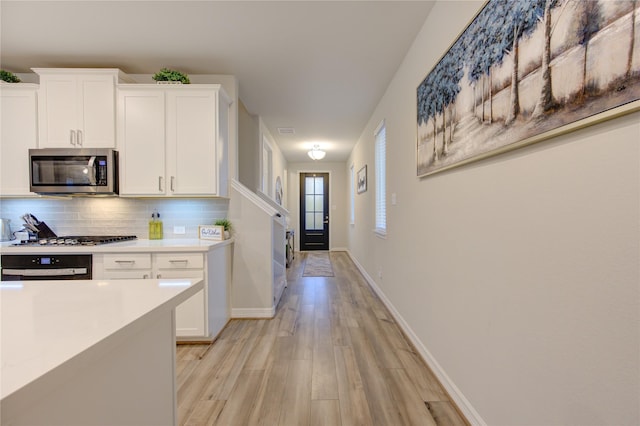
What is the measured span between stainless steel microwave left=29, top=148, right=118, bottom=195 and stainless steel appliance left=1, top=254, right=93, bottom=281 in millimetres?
615

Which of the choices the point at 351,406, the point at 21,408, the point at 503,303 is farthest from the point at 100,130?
the point at 503,303

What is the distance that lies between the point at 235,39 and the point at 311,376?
268 centimetres

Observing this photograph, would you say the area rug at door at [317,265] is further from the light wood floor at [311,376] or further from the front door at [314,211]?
the light wood floor at [311,376]

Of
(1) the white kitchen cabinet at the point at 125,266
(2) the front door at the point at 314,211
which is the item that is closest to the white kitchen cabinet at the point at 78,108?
(1) the white kitchen cabinet at the point at 125,266

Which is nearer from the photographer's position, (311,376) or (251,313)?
(311,376)

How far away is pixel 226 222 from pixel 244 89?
1.60 metres

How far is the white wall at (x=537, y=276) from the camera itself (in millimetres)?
777

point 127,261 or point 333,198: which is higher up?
point 333,198

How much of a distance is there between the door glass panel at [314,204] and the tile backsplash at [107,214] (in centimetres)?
504

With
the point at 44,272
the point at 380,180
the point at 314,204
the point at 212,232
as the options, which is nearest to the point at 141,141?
the point at 212,232

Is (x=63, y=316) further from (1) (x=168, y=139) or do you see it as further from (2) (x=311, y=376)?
(1) (x=168, y=139)

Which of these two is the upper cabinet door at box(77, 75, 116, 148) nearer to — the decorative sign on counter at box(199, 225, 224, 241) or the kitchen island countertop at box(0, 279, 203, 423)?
the decorative sign on counter at box(199, 225, 224, 241)

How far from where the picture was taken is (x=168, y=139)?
257cm

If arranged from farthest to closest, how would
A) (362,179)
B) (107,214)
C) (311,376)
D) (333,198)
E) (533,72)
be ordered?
(333,198)
(362,179)
(107,214)
(311,376)
(533,72)
